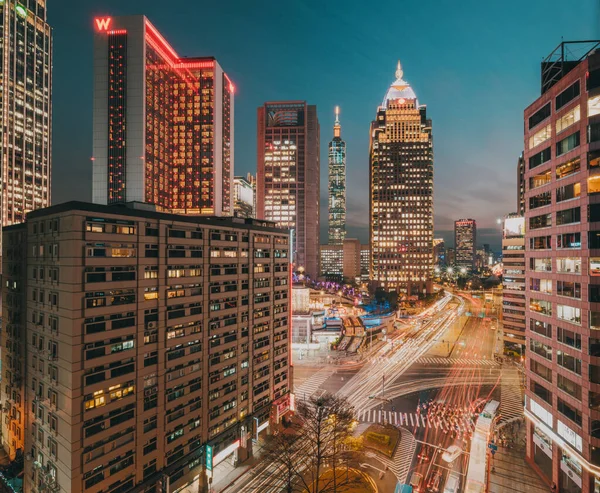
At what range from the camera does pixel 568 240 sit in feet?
112

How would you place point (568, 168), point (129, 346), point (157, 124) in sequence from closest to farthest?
point (129, 346) < point (568, 168) < point (157, 124)

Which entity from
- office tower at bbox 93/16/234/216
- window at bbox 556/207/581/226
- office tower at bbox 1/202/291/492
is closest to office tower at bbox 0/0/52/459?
office tower at bbox 93/16/234/216

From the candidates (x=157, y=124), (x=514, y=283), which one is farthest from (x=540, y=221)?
(x=157, y=124)

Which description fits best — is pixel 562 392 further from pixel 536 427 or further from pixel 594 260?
pixel 594 260

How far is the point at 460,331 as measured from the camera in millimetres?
113188

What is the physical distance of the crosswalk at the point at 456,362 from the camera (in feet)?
265

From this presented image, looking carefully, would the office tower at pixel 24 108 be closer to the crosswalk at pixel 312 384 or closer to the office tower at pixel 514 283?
the crosswalk at pixel 312 384

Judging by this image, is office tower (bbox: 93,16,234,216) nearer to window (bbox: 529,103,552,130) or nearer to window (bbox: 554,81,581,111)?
window (bbox: 529,103,552,130)

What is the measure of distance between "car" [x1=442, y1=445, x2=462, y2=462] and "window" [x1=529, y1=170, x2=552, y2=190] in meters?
34.7

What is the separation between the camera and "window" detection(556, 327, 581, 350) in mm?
32406

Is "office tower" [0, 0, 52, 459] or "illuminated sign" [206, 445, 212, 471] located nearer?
"illuminated sign" [206, 445, 212, 471]

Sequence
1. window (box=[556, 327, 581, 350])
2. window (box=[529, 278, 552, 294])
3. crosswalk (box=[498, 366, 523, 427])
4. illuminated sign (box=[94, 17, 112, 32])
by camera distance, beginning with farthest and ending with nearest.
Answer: illuminated sign (box=[94, 17, 112, 32]), crosswalk (box=[498, 366, 523, 427]), window (box=[529, 278, 552, 294]), window (box=[556, 327, 581, 350])

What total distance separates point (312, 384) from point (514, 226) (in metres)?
64.8

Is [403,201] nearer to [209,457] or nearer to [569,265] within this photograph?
[569,265]
